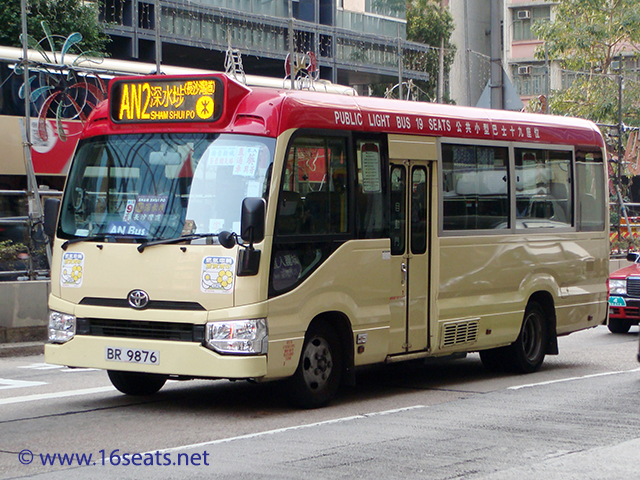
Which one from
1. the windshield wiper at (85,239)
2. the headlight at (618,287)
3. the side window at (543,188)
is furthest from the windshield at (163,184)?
the headlight at (618,287)

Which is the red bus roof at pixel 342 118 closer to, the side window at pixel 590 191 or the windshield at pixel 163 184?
the windshield at pixel 163 184

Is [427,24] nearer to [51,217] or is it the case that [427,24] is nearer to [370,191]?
[370,191]

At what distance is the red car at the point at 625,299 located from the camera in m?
16.9

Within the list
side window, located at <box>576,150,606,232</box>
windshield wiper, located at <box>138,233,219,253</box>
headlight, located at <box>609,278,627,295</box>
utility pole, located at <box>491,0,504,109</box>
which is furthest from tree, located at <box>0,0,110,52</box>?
windshield wiper, located at <box>138,233,219,253</box>

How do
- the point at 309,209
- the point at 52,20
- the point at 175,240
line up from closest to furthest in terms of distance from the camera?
the point at 175,240 < the point at 309,209 < the point at 52,20

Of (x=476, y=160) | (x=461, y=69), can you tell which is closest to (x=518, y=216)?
(x=476, y=160)

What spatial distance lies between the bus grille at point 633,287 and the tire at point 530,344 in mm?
5384

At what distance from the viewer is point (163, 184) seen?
8.45 meters

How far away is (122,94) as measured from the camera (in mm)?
8953

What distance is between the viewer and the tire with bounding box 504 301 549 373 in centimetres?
1157

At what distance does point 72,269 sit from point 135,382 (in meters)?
1.40

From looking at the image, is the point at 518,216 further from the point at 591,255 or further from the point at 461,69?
the point at 461,69

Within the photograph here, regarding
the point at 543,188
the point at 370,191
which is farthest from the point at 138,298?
the point at 543,188

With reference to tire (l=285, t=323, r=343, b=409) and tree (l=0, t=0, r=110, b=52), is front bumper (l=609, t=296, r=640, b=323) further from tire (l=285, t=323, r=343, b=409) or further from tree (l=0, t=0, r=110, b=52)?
tree (l=0, t=0, r=110, b=52)
